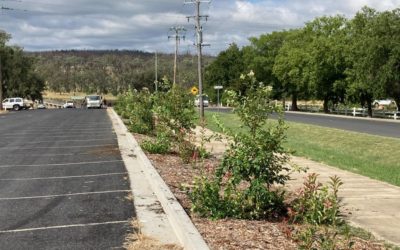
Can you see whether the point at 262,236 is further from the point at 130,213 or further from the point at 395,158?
the point at 395,158

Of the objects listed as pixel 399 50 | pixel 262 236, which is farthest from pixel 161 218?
pixel 399 50

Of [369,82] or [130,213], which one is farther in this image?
[369,82]

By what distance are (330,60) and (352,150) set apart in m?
45.3

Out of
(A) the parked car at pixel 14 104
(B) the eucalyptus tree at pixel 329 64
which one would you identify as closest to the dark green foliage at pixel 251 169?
(B) the eucalyptus tree at pixel 329 64

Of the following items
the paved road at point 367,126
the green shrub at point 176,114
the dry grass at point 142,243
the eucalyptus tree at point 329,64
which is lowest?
the paved road at point 367,126

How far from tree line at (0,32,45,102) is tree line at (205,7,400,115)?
36575 mm

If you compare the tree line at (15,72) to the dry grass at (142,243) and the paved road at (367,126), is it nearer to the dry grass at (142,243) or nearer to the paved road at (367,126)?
the paved road at (367,126)

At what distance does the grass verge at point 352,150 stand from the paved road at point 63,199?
3942 millimetres

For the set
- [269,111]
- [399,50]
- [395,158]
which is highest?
[399,50]

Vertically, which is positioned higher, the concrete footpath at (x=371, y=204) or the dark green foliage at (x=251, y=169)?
the dark green foliage at (x=251, y=169)

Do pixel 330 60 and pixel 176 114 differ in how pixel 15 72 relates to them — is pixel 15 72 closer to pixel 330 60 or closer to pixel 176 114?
pixel 330 60

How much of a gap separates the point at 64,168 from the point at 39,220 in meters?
5.67

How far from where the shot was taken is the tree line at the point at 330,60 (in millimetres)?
49531

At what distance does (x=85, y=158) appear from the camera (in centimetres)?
1537
